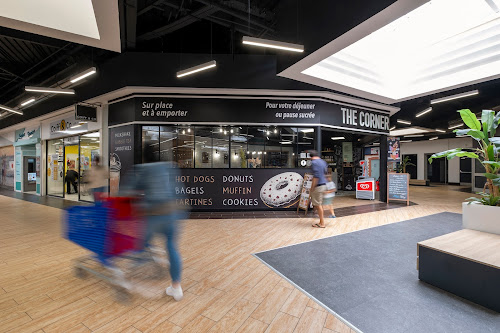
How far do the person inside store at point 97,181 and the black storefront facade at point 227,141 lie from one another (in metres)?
3.94

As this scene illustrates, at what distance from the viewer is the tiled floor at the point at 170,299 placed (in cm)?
196

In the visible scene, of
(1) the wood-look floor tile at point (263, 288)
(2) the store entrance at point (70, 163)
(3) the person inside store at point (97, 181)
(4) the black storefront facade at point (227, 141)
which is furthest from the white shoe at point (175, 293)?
(2) the store entrance at point (70, 163)

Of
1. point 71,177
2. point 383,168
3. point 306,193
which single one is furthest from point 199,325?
point 71,177

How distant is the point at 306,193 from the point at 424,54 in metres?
4.28

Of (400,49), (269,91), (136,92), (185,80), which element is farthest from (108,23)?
(400,49)

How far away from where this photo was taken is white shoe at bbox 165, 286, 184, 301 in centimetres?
229

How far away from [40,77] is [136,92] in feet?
22.9

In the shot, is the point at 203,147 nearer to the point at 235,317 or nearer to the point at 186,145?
the point at 186,145

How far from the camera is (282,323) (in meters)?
1.99

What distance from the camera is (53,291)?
2492mm

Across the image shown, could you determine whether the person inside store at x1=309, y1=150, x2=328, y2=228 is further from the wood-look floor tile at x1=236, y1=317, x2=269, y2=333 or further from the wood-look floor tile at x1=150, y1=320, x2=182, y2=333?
the wood-look floor tile at x1=150, y1=320, x2=182, y2=333

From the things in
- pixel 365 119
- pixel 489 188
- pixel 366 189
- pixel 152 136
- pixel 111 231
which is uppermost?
pixel 365 119

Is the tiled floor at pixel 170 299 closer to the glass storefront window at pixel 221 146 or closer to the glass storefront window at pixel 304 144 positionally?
the glass storefront window at pixel 221 146

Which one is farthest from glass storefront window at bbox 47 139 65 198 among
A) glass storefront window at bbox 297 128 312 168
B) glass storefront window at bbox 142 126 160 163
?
glass storefront window at bbox 297 128 312 168
